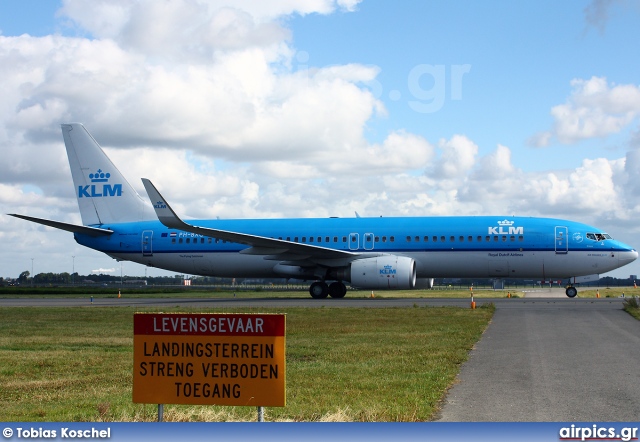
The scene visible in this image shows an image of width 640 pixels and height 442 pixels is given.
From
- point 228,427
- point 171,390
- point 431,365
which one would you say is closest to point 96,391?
point 171,390

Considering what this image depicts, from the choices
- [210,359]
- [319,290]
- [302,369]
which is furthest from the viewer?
[319,290]

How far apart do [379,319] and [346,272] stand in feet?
41.9

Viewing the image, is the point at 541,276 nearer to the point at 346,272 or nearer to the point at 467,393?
the point at 346,272

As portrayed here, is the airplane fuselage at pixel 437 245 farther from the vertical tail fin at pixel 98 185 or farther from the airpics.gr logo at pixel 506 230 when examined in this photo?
the vertical tail fin at pixel 98 185

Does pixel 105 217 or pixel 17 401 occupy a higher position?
pixel 105 217

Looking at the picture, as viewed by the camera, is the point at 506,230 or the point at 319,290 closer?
the point at 506,230

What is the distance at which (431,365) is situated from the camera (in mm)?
11625

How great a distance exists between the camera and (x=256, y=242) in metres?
32.6

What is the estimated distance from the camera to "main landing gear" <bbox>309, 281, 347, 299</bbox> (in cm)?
3503

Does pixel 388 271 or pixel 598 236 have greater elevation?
pixel 598 236

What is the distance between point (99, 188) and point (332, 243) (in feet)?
40.8

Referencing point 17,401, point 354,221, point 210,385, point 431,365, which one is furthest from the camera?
point 354,221

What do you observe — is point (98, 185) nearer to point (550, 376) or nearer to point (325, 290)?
point (325, 290)

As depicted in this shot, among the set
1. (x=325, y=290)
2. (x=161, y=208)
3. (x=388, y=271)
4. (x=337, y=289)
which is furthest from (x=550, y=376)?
(x=337, y=289)
